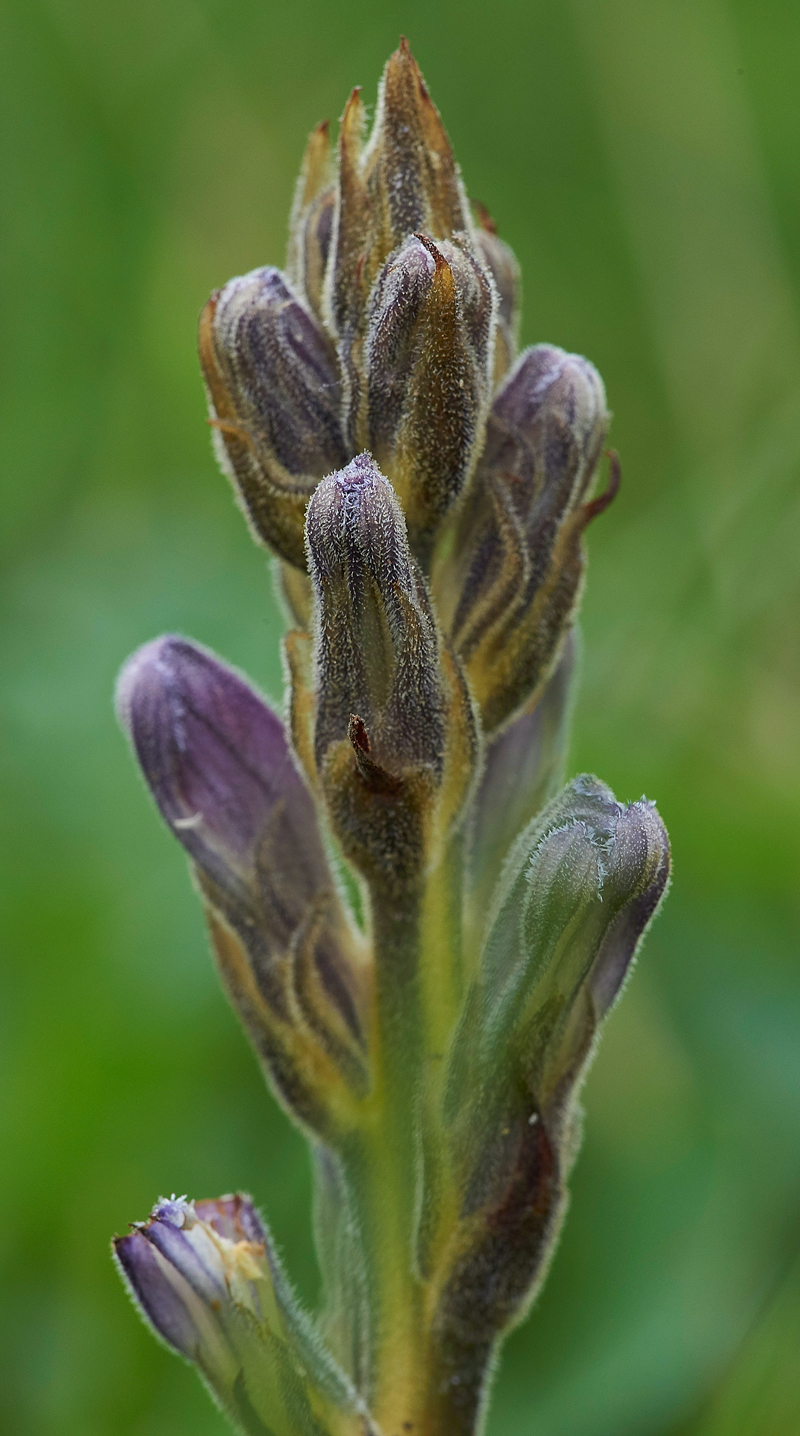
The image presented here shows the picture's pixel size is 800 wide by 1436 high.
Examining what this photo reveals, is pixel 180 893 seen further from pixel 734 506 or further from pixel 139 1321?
pixel 734 506


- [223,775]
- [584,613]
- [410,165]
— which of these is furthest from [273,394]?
[584,613]

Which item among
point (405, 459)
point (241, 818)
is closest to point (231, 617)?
point (241, 818)

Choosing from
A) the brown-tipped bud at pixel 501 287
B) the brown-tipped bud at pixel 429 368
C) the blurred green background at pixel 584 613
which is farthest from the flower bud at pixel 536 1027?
the blurred green background at pixel 584 613

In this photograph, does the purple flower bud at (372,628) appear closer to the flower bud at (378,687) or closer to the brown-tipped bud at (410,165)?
the flower bud at (378,687)

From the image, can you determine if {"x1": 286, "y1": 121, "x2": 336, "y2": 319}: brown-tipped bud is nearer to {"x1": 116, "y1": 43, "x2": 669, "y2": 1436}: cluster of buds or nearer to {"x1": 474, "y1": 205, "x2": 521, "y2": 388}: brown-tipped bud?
A: {"x1": 116, "y1": 43, "x2": 669, "y2": 1436}: cluster of buds

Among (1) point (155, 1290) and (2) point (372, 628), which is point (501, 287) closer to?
(2) point (372, 628)

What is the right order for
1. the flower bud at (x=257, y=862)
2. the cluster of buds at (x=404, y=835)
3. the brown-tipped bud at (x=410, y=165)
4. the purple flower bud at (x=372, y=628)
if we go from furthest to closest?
the flower bud at (x=257, y=862), the brown-tipped bud at (x=410, y=165), the cluster of buds at (x=404, y=835), the purple flower bud at (x=372, y=628)

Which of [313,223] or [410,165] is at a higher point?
[313,223]

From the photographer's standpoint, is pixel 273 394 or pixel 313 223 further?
pixel 313 223
